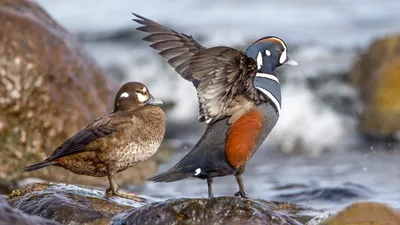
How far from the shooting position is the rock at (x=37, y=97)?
349 inches

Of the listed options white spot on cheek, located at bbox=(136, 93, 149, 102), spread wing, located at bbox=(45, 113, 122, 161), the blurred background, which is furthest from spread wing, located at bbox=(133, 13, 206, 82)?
the blurred background

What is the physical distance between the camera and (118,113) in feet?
21.8

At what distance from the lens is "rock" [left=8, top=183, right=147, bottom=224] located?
5.73m

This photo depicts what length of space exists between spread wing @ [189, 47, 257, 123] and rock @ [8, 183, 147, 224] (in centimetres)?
95

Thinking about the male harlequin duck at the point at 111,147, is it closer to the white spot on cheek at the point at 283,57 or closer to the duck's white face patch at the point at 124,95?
the duck's white face patch at the point at 124,95

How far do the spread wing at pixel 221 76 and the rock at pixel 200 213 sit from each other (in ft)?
2.70

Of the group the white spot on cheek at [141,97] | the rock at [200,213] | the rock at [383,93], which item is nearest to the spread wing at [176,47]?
the white spot on cheek at [141,97]

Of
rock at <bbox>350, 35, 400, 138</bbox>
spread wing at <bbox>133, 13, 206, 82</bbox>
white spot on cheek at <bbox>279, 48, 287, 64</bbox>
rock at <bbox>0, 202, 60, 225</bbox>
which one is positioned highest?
spread wing at <bbox>133, 13, 206, 82</bbox>

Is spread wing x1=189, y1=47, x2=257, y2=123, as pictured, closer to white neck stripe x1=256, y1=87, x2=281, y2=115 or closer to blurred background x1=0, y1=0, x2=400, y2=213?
white neck stripe x1=256, y1=87, x2=281, y2=115

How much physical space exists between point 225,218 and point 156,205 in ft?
1.50

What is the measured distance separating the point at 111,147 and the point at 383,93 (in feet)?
23.1

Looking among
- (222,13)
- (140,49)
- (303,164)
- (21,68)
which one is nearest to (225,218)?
(21,68)

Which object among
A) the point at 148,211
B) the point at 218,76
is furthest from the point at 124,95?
the point at 148,211

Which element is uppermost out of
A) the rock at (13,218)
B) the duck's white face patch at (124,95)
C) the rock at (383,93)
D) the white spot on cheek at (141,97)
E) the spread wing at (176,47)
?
the spread wing at (176,47)
